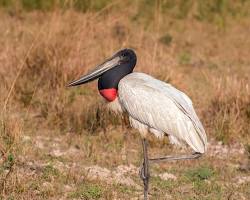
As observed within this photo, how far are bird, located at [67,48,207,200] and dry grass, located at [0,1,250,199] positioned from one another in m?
0.54

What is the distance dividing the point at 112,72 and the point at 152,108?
49 cm

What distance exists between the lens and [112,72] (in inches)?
250

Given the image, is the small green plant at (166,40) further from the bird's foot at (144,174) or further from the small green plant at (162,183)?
the bird's foot at (144,174)

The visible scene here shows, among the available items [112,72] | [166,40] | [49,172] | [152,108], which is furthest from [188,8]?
[152,108]

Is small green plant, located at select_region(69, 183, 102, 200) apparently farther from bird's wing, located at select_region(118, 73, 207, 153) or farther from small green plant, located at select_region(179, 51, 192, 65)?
small green plant, located at select_region(179, 51, 192, 65)

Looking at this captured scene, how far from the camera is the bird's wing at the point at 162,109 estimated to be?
6.05m

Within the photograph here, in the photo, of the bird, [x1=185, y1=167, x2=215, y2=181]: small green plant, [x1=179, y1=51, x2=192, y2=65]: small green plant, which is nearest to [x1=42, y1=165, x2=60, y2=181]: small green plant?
the bird

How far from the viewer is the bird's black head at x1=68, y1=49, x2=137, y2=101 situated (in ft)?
20.6

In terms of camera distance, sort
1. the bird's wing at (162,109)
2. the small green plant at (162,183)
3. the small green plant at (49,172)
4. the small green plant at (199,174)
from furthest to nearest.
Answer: the small green plant at (199,174) < the small green plant at (162,183) < the small green plant at (49,172) < the bird's wing at (162,109)

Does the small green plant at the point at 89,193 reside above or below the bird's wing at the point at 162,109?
below

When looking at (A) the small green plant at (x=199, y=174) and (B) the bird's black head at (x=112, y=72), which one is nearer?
(B) the bird's black head at (x=112, y=72)

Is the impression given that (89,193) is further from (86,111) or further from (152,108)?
(86,111)

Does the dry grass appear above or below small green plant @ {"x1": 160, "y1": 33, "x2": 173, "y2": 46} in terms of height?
above

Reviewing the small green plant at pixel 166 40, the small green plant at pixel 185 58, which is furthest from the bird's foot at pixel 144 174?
the small green plant at pixel 166 40
